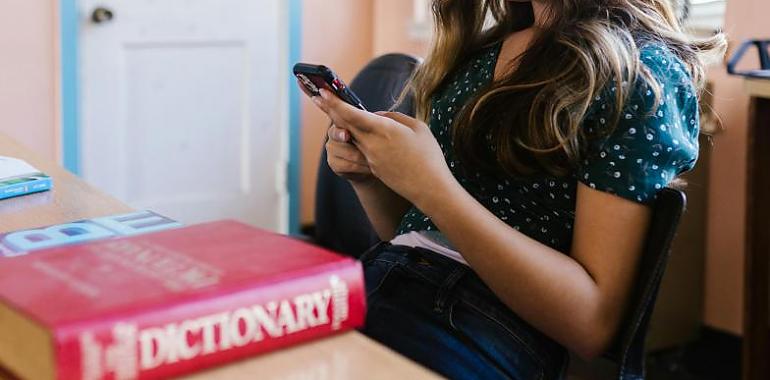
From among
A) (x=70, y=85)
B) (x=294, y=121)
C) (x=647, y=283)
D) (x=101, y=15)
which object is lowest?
(x=294, y=121)

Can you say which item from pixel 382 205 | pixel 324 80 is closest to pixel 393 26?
pixel 382 205

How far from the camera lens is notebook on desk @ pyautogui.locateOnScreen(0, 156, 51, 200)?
3.73 ft

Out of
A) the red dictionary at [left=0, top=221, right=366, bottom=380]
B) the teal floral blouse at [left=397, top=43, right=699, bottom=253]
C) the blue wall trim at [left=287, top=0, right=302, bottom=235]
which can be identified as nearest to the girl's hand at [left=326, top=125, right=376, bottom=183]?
the teal floral blouse at [left=397, top=43, right=699, bottom=253]

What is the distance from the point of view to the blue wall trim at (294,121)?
11.4ft

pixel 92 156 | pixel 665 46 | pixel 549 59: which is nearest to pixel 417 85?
pixel 549 59

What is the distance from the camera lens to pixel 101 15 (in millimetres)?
3012

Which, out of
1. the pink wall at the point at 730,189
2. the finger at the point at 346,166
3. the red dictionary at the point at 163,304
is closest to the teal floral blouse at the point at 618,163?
the finger at the point at 346,166

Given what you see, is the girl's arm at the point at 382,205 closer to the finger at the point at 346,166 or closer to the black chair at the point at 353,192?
the finger at the point at 346,166

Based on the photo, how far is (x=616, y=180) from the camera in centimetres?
102

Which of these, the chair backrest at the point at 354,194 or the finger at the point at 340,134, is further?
the chair backrest at the point at 354,194

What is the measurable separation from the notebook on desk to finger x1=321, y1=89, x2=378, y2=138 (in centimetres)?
36

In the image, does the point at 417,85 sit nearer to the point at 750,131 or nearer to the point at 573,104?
the point at 573,104

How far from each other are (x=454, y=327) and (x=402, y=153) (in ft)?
0.65

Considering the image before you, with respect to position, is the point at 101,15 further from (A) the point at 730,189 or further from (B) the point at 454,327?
(B) the point at 454,327
